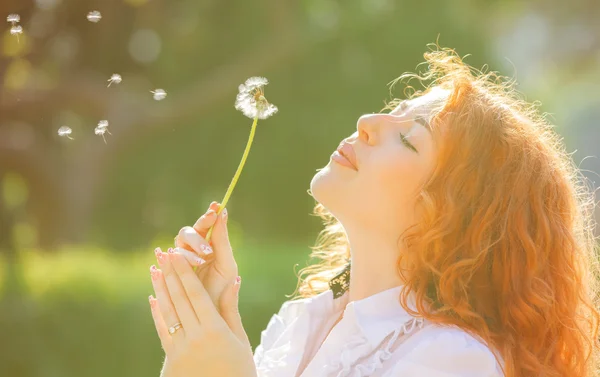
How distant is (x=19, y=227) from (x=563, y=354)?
4.62 m

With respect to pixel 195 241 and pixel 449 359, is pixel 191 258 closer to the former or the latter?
pixel 195 241

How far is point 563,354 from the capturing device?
75.7 inches

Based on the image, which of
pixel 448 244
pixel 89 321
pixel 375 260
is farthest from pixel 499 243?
pixel 89 321

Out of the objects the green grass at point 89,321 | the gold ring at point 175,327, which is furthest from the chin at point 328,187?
the green grass at point 89,321

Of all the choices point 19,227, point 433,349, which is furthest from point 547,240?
point 19,227

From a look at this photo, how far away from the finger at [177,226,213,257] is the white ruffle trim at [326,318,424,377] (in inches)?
16.3

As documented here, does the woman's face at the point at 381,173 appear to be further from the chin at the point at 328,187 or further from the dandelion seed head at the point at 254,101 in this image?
the dandelion seed head at the point at 254,101

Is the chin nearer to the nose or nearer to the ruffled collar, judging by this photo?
the nose

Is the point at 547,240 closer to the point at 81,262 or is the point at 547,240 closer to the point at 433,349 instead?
the point at 433,349

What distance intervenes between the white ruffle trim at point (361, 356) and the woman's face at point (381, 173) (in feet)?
0.83

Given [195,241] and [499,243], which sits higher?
[195,241]

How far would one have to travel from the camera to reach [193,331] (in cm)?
170

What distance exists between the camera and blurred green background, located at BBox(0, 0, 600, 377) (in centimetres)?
612

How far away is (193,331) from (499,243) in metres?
0.77
